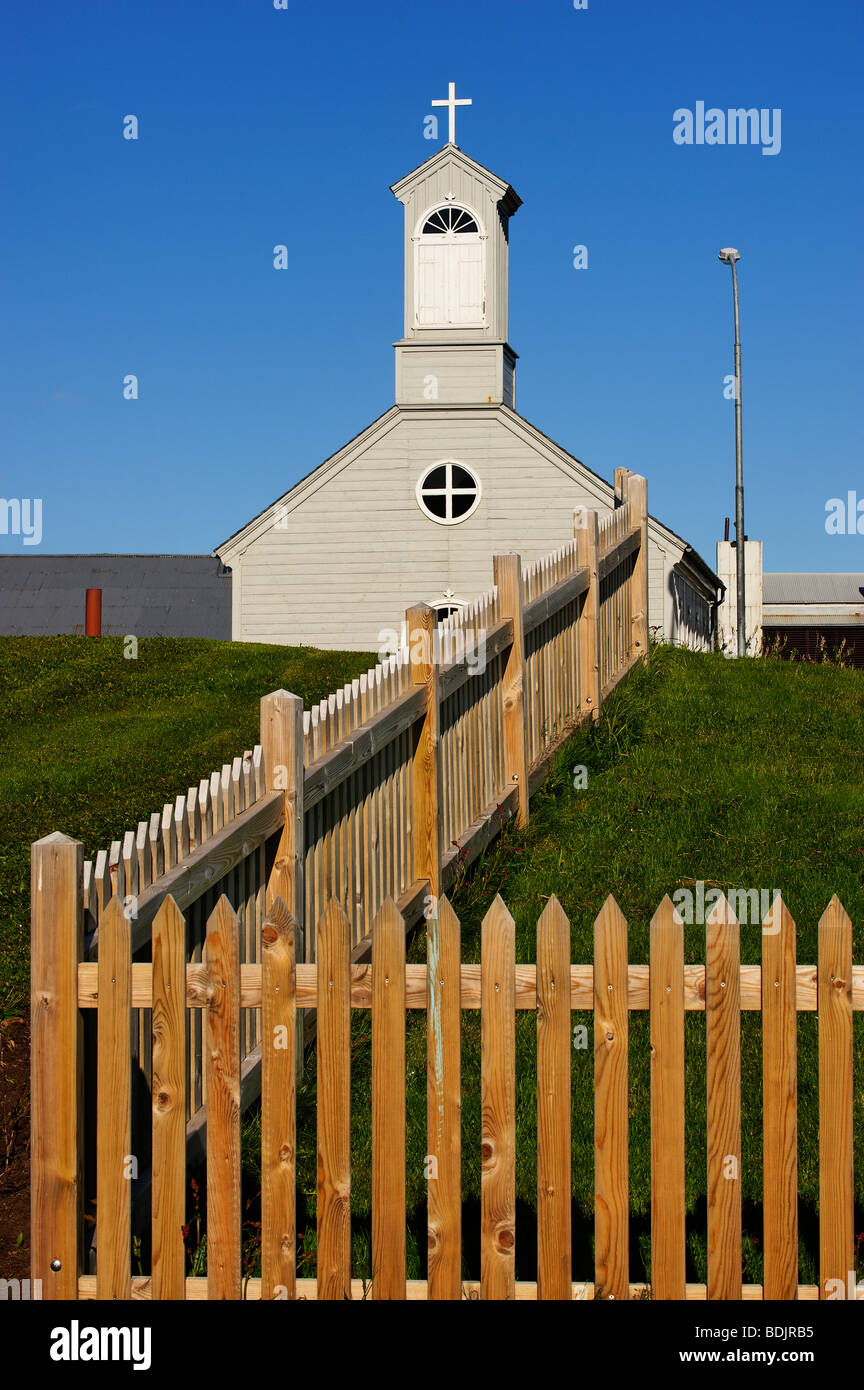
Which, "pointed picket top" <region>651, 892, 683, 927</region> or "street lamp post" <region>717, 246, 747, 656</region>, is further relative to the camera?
"street lamp post" <region>717, 246, 747, 656</region>

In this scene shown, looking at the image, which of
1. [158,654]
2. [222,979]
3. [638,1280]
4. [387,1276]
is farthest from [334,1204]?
[158,654]

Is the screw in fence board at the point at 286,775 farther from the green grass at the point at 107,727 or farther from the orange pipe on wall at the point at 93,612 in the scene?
the orange pipe on wall at the point at 93,612

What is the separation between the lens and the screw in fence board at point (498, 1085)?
3.50 m

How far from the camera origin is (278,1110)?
3.63 meters

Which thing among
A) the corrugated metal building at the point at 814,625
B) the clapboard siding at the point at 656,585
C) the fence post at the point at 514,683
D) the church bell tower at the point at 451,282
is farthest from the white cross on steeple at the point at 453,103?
the corrugated metal building at the point at 814,625

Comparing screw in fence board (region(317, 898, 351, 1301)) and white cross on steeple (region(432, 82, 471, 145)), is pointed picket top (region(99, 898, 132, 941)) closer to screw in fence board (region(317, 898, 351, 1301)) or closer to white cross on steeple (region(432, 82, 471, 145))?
screw in fence board (region(317, 898, 351, 1301))

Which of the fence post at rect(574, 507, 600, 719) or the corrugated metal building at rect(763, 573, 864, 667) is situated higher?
the corrugated metal building at rect(763, 573, 864, 667)

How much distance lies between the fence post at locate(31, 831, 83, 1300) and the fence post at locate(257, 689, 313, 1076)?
1.54m

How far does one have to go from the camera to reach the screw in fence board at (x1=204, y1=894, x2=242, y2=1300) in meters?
3.62

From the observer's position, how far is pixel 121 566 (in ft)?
112

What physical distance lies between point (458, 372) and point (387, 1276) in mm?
19150

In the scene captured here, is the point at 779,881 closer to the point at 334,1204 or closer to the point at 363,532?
the point at 334,1204

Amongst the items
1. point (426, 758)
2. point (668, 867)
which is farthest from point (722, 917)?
point (668, 867)

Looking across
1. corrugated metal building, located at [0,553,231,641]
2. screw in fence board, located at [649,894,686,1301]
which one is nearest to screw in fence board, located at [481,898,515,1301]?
screw in fence board, located at [649,894,686,1301]
